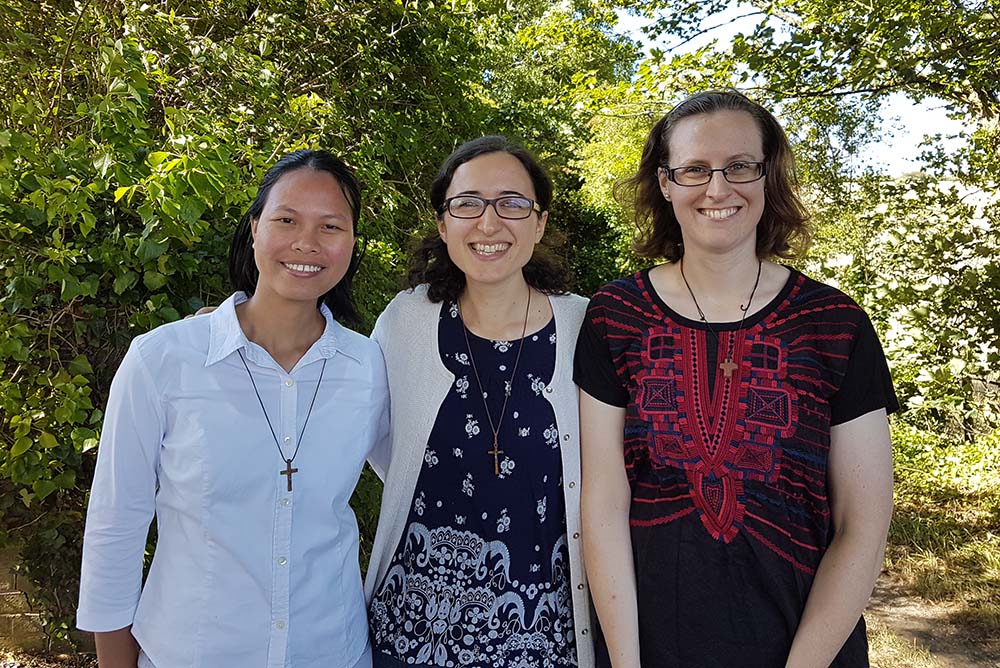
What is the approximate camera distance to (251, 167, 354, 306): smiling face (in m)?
A: 1.88

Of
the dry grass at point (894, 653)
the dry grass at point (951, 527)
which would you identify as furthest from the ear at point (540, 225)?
the dry grass at point (951, 527)

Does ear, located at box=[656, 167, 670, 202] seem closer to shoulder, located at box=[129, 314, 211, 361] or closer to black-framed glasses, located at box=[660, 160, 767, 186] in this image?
black-framed glasses, located at box=[660, 160, 767, 186]

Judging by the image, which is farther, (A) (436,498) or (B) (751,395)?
(A) (436,498)

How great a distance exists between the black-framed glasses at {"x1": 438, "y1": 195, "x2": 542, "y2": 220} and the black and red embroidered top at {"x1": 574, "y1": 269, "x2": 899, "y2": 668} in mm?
517

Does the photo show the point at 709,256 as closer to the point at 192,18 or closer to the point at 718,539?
the point at 718,539

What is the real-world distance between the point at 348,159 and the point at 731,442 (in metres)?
3.15

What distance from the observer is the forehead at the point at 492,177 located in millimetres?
2160

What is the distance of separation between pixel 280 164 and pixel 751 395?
1272mm

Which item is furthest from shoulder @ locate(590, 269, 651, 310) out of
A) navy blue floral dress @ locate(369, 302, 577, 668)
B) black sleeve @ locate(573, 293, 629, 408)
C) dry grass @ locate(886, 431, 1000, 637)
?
dry grass @ locate(886, 431, 1000, 637)

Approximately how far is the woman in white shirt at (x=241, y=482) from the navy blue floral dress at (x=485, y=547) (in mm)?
153

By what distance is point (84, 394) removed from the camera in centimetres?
277

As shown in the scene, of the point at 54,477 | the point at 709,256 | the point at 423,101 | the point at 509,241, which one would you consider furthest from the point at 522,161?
the point at 423,101

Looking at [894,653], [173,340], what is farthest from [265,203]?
[894,653]

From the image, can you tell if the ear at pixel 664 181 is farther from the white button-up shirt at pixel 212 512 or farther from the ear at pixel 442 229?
the white button-up shirt at pixel 212 512
